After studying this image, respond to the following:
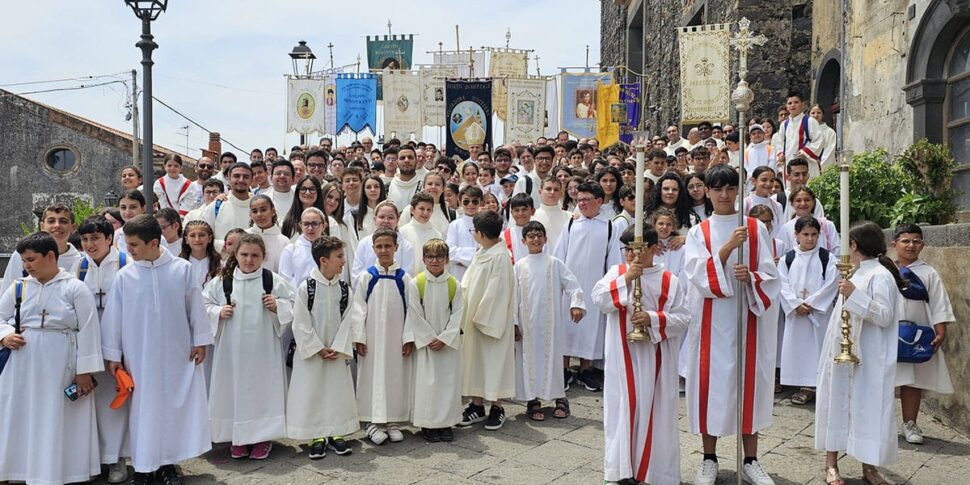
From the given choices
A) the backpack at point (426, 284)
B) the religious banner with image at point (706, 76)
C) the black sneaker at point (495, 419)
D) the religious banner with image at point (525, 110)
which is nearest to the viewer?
the backpack at point (426, 284)

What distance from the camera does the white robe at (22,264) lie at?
511 centimetres

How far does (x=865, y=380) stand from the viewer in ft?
15.6

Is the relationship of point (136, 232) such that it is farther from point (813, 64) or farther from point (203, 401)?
point (813, 64)

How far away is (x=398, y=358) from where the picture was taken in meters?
6.02

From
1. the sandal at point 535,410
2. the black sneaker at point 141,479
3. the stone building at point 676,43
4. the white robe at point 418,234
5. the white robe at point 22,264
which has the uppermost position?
the stone building at point 676,43

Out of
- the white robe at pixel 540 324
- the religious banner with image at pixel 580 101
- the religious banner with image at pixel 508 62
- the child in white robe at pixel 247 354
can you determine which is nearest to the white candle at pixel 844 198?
the white robe at pixel 540 324

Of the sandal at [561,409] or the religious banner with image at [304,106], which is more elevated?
the religious banner with image at [304,106]

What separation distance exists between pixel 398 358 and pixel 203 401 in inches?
56.1

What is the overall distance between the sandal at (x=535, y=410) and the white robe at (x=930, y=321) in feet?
8.36

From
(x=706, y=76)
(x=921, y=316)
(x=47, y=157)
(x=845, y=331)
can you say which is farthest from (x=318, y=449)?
(x=47, y=157)

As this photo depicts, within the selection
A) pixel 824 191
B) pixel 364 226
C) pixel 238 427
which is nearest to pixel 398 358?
pixel 238 427

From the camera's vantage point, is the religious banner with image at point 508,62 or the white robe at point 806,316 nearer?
the white robe at point 806,316

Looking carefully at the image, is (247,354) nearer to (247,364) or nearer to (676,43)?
(247,364)

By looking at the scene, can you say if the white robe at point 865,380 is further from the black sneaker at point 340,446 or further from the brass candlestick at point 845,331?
the black sneaker at point 340,446
